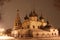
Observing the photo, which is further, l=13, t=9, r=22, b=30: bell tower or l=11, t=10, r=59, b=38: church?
l=13, t=9, r=22, b=30: bell tower

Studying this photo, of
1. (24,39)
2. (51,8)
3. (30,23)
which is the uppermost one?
(51,8)

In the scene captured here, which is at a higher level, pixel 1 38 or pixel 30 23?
pixel 30 23

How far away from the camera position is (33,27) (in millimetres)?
7344

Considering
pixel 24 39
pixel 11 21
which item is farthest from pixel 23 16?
pixel 24 39

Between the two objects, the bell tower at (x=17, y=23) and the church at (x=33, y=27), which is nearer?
the church at (x=33, y=27)

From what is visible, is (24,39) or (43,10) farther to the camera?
(43,10)

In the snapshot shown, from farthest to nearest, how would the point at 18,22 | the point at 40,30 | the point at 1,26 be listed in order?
the point at 1,26, the point at 18,22, the point at 40,30

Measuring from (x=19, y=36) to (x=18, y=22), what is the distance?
0.77 metres

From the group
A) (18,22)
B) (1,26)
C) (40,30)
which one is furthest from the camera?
(1,26)

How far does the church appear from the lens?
6896 mm

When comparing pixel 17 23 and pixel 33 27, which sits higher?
pixel 17 23

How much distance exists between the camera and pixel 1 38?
680cm

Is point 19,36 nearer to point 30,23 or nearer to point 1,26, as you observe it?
point 30,23

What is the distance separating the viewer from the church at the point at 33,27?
690 centimetres
